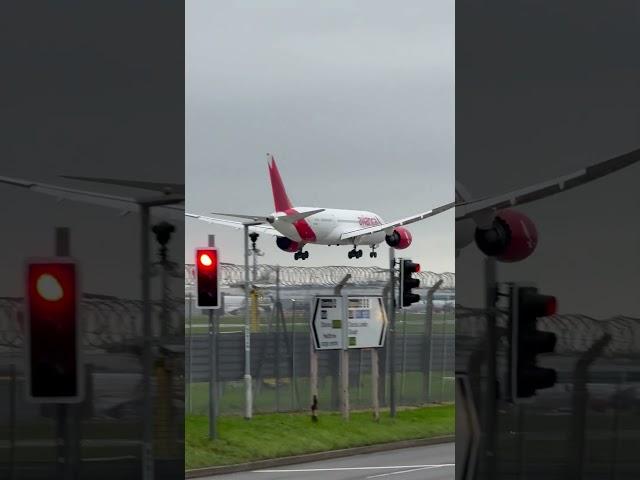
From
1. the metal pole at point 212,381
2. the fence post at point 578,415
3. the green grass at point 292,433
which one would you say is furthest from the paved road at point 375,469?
the fence post at point 578,415

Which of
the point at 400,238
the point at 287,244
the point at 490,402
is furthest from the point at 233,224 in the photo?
the point at 490,402

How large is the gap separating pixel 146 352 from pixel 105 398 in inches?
5.2

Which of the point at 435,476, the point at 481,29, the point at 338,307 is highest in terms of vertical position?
the point at 481,29

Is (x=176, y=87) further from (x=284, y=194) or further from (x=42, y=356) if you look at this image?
(x=284, y=194)

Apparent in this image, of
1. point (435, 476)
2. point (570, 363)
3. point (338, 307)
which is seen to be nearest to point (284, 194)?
point (338, 307)

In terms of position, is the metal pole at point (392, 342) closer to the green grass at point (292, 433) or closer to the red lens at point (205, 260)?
the green grass at point (292, 433)

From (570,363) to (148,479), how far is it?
0.98 meters

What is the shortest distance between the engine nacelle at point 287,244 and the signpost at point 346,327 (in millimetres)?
31838

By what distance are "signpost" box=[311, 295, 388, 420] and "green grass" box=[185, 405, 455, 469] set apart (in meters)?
0.53

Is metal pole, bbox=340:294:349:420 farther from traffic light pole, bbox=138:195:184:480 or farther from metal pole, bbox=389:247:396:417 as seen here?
traffic light pole, bbox=138:195:184:480

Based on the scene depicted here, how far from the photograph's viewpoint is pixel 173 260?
8.37 feet

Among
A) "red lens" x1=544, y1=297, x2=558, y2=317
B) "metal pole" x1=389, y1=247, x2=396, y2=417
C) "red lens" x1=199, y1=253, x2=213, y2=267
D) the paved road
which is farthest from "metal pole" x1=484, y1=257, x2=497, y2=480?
"metal pole" x1=389, y1=247, x2=396, y2=417

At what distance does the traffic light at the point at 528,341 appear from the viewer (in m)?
2.79

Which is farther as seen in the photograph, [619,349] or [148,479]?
[619,349]
